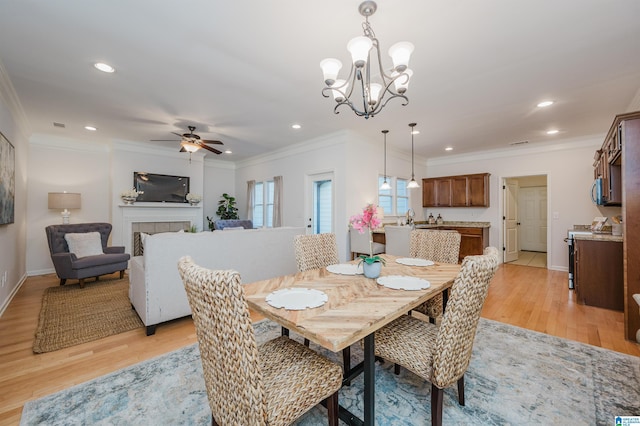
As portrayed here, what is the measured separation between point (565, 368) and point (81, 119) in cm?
656

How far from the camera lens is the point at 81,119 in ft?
13.9

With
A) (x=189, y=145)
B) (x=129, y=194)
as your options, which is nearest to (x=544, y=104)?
(x=189, y=145)

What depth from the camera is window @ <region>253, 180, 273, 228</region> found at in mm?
6816

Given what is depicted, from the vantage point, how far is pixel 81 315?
3.05 metres

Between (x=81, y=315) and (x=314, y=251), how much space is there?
2.82 m

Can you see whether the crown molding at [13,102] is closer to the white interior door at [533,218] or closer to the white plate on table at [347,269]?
the white plate on table at [347,269]

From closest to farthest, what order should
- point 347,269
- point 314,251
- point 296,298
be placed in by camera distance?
point 296,298 → point 347,269 → point 314,251

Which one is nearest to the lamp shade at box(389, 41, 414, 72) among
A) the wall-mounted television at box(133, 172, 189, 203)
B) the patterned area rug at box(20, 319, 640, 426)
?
the patterned area rug at box(20, 319, 640, 426)

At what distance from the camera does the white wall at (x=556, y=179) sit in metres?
5.12

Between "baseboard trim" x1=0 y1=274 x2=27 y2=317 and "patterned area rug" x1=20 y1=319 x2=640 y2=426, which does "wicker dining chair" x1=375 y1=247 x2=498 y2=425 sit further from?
"baseboard trim" x1=0 y1=274 x2=27 y2=317

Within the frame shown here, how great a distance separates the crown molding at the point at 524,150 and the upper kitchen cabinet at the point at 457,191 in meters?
0.49

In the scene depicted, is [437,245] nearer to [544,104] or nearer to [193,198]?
[544,104]

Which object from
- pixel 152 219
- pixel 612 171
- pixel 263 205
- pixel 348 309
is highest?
pixel 612 171

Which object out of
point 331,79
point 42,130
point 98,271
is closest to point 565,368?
point 331,79
